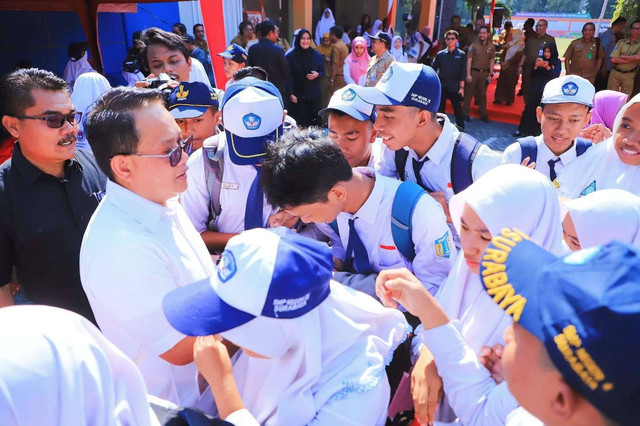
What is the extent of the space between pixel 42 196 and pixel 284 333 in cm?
167

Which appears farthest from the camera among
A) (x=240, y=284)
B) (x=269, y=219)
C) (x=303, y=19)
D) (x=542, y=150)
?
(x=303, y=19)

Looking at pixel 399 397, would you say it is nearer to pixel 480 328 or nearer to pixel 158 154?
pixel 480 328

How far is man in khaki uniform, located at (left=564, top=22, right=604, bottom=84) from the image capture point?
900 cm

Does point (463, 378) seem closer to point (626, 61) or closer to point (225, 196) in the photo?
point (225, 196)

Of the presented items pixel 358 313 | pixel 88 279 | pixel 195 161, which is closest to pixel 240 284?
pixel 358 313

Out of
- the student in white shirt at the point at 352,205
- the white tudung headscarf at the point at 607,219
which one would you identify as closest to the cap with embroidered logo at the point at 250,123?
the student in white shirt at the point at 352,205

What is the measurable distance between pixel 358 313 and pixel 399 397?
47cm

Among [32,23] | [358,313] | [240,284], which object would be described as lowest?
[358,313]

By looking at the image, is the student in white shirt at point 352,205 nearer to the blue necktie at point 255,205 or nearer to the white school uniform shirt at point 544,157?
the blue necktie at point 255,205

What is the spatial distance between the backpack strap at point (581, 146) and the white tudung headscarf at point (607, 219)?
1499 millimetres

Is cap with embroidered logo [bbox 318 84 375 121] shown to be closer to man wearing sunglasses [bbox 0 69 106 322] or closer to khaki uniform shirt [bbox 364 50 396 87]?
man wearing sunglasses [bbox 0 69 106 322]

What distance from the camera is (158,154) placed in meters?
1.66

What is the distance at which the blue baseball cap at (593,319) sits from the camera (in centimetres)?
66

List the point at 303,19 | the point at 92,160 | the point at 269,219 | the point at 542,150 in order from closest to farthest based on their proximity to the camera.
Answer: the point at 269,219 < the point at 92,160 < the point at 542,150 < the point at 303,19
